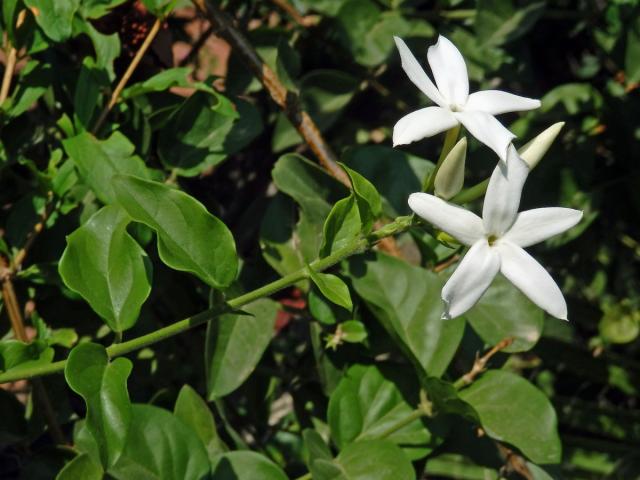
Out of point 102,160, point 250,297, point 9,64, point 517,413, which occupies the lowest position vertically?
point 517,413

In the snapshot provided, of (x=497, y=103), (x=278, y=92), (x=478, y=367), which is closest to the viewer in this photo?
(x=497, y=103)

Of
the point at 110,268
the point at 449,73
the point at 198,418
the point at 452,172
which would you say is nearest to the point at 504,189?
the point at 452,172

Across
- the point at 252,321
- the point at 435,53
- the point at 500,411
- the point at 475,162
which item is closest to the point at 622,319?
the point at 475,162

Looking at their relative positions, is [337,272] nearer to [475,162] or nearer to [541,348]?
[475,162]

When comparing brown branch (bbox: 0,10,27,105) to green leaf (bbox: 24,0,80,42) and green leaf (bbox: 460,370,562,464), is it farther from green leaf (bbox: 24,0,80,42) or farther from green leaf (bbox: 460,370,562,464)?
green leaf (bbox: 460,370,562,464)

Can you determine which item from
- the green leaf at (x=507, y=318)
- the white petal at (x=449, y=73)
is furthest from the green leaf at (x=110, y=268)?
the green leaf at (x=507, y=318)

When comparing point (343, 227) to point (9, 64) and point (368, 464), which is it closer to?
point (368, 464)

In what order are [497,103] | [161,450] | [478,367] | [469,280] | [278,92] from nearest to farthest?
1. [469,280]
2. [497,103]
3. [161,450]
4. [478,367]
5. [278,92]

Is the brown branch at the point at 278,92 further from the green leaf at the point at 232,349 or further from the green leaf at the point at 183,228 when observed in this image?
the green leaf at the point at 183,228
